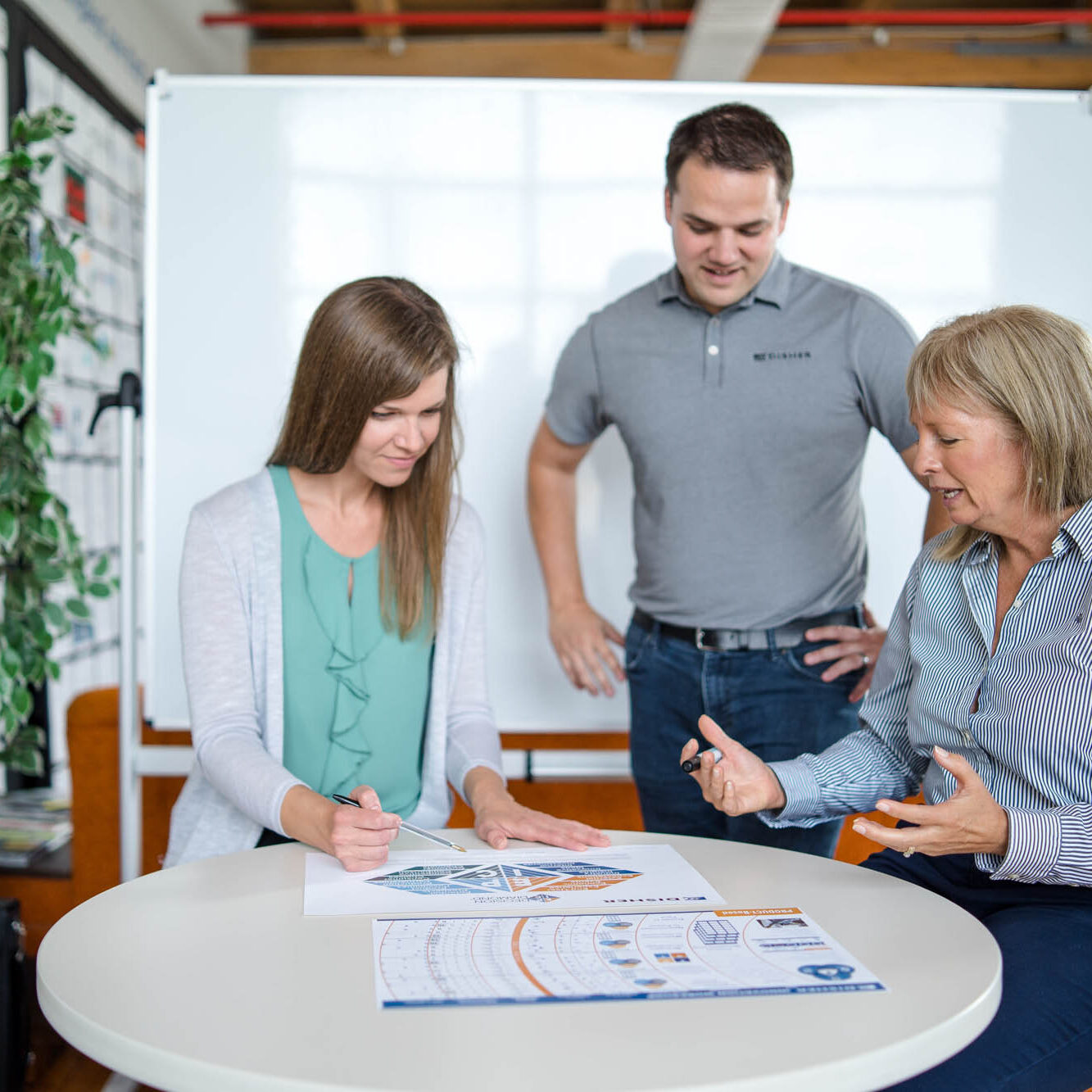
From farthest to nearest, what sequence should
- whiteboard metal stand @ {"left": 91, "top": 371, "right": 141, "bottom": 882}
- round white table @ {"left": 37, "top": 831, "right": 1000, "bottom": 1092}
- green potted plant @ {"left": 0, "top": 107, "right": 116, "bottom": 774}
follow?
green potted plant @ {"left": 0, "top": 107, "right": 116, "bottom": 774} < whiteboard metal stand @ {"left": 91, "top": 371, "right": 141, "bottom": 882} < round white table @ {"left": 37, "top": 831, "right": 1000, "bottom": 1092}

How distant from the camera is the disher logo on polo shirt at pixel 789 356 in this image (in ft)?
5.99

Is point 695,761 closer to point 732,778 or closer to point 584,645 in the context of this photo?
point 732,778

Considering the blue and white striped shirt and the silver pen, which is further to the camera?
the silver pen

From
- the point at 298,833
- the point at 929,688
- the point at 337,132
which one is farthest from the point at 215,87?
the point at 929,688

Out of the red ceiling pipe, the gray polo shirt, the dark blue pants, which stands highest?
the red ceiling pipe

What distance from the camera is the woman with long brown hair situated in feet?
4.95

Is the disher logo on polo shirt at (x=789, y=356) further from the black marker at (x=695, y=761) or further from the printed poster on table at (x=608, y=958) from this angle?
the printed poster on table at (x=608, y=958)

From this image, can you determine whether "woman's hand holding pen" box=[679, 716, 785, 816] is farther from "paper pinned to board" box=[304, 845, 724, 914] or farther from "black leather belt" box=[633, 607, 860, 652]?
"black leather belt" box=[633, 607, 860, 652]

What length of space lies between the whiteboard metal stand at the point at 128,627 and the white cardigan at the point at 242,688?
27.2 inches

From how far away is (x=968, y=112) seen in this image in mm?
2389

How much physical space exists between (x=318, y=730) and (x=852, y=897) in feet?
2.52

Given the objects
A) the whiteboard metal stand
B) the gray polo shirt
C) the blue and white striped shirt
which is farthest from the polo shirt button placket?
the whiteboard metal stand

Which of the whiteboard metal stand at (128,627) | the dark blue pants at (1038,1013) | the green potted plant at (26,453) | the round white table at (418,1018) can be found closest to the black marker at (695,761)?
the round white table at (418,1018)

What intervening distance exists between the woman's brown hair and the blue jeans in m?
0.45
